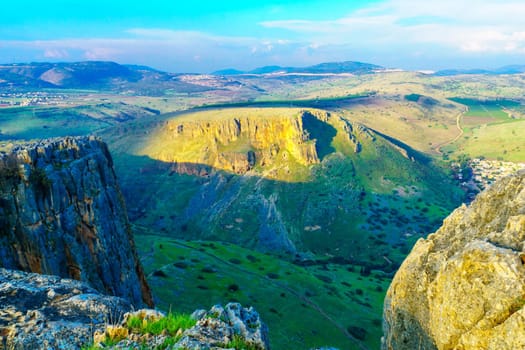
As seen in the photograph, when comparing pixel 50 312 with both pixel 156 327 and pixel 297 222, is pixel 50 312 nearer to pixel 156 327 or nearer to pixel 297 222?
pixel 156 327

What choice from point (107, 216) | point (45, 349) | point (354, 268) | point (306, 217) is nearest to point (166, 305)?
point (107, 216)

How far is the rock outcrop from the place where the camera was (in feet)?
43.1

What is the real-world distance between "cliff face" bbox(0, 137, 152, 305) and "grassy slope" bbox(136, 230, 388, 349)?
21.0 metres

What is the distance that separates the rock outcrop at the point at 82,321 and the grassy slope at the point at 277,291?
1645 inches

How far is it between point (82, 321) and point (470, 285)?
16297 millimetres

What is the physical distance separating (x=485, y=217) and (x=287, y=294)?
237 ft

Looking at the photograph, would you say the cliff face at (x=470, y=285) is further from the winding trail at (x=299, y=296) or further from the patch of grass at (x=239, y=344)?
the winding trail at (x=299, y=296)

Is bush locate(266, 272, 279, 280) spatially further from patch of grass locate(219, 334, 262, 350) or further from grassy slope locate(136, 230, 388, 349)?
patch of grass locate(219, 334, 262, 350)

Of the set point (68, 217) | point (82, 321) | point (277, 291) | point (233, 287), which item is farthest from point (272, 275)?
point (82, 321)

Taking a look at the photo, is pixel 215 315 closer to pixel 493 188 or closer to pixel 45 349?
pixel 45 349

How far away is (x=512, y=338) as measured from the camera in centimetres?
1171

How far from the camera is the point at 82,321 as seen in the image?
16609mm

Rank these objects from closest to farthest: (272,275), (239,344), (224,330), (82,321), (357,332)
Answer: (239,344)
(224,330)
(82,321)
(357,332)
(272,275)

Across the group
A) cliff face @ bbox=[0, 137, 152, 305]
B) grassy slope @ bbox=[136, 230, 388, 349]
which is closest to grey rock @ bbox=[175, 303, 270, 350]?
cliff face @ bbox=[0, 137, 152, 305]
